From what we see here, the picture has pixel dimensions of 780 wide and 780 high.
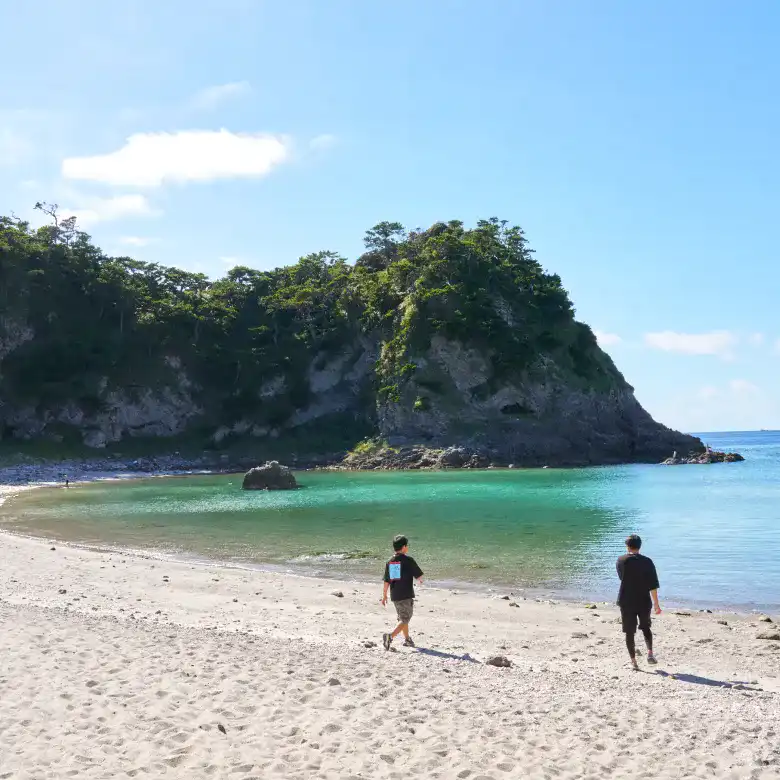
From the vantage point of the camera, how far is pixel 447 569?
1755 cm

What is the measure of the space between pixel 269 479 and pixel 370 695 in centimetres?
4133

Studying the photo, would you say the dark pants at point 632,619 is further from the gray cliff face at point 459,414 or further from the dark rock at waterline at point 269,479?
the gray cliff face at point 459,414

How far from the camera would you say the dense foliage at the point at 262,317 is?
79.8m

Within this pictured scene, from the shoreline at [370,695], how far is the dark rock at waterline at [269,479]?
3485 cm

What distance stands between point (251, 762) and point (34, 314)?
87214mm

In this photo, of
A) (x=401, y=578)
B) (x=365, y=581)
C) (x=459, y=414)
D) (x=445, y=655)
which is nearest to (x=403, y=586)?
(x=401, y=578)

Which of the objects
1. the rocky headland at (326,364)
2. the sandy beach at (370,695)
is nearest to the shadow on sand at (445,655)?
the sandy beach at (370,695)

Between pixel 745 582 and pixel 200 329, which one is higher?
pixel 200 329

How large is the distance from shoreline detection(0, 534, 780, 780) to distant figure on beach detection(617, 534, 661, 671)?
0.46 m

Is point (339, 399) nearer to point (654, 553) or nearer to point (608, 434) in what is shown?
point (608, 434)

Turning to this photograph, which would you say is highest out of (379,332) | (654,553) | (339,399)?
(379,332)

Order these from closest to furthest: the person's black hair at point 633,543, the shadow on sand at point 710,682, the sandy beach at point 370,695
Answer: the sandy beach at point 370,695 < the shadow on sand at point 710,682 < the person's black hair at point 633,543

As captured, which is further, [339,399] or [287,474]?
[339,399]

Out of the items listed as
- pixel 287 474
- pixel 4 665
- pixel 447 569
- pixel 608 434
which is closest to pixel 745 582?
pixel 447 569
